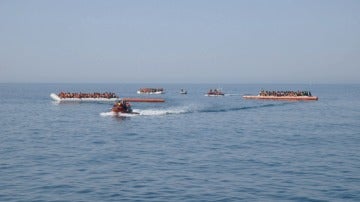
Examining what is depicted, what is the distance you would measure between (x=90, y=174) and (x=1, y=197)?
663cm

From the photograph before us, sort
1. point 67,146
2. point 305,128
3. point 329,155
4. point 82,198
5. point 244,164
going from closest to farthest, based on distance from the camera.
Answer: point 82,198 → point 244,164 → point 329,155 → point 67,146 → point 305,128

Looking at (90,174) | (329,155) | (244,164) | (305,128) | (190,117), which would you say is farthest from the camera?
(190,117)

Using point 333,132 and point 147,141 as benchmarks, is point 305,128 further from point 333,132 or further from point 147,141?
point 147,141

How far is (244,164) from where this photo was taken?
34.8m

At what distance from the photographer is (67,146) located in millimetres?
44625

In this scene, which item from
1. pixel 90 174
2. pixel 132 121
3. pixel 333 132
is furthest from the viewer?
pixel 132 121

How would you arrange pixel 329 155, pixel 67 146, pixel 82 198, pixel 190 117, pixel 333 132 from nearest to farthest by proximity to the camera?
pixel 82 198 < pixel 329 155 < pixel 67 146 < pixel 333 132 < pixel 190 117

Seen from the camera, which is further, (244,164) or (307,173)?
(244,164)

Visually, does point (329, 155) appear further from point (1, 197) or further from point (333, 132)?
point (1, 197)

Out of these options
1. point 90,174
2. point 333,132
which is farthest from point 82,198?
point 333,132

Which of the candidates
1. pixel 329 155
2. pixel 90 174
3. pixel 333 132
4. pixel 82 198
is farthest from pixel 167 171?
pixel 333 132

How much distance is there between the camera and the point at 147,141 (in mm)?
48562

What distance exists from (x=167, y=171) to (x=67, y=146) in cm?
1531

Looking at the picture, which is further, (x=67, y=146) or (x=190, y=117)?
(x=190, y=117)
